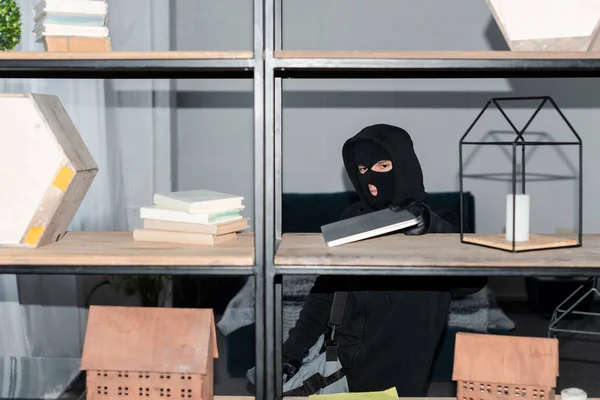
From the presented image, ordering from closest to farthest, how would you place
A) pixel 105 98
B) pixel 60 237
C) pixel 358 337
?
1. pixel 60 237
2. pixel 358 337
3. pixel 105 98

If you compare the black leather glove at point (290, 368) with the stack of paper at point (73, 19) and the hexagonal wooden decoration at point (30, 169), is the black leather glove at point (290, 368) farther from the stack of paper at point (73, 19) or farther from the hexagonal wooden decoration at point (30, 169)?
the stack of paper at point (73, 19)

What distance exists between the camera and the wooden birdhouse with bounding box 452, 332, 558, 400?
53.1 inches

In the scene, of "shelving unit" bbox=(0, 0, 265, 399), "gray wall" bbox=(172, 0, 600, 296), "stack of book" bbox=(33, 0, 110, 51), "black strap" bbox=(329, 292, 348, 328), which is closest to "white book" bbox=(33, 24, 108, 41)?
"stack of book" bbox=(33, 0, 110, 51)

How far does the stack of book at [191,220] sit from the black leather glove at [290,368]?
0.49 meters

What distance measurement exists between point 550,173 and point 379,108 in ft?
4.24

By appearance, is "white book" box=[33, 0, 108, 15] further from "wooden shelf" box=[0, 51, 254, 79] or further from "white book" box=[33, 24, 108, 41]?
"wooden shelf" box=[0, 51, 254, 79]

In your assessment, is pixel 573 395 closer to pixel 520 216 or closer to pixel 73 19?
pixel 520 216

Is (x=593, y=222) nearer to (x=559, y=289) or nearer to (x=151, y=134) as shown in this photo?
(x=559, y=289)

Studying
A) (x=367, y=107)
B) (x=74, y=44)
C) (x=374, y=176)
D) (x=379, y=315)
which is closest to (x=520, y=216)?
(x=374, y=176)

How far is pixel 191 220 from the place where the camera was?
1.48 metres

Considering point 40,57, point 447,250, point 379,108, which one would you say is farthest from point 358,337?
point 379,108

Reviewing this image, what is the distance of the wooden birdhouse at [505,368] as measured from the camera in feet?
4.42

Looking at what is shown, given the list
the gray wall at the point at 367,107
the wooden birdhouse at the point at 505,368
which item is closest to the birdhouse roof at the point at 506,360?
the wooden birdhouse at the point at 505,368

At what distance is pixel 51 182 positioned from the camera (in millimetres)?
1409
